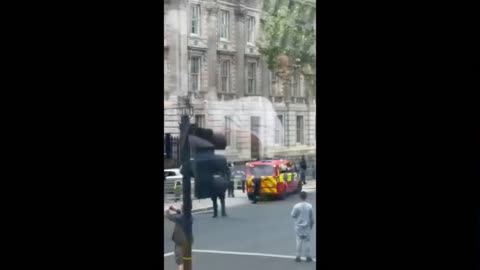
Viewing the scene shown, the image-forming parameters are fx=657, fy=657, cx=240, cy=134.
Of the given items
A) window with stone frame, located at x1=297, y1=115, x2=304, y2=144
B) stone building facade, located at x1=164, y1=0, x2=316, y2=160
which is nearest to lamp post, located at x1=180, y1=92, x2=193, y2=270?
stone building facade, located at x1=164, y1=0, x2=316, y2=160

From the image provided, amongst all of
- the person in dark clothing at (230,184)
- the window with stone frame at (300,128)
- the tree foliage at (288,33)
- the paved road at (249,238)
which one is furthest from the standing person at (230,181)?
the tree foliage at (288,33)

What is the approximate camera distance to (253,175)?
4.35m

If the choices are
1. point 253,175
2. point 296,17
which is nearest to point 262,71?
point 296,17

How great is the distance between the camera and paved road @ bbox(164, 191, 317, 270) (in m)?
4.18

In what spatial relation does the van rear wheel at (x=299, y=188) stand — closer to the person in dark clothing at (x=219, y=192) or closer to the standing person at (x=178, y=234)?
the person in dark clothing at (x=219, y=192)

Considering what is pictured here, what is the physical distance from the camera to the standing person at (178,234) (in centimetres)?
383

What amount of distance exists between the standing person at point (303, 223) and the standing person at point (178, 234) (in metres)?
0.72

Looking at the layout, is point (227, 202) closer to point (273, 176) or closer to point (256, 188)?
point (256, 188)
